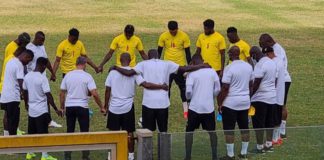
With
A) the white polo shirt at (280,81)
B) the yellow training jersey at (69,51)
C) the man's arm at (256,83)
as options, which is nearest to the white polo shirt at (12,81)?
the yellow training jersey at (69,51)

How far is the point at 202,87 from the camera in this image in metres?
11.5

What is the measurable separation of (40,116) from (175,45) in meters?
4.48

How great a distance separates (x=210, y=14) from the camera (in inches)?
1326

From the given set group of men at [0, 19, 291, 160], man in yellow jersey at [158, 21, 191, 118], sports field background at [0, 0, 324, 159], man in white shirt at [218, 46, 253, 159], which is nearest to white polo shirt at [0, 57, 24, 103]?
group of men at [0, 19, 291, 160]

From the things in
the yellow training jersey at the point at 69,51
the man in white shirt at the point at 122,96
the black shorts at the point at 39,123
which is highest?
the yellow training jersey at the point at 69,51

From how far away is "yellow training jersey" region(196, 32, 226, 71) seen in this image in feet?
48.8

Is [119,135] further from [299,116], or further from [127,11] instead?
[127,11]

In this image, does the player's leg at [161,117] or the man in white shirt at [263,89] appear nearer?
the player's leg at [161,117]

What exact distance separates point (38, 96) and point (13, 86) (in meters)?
0.79

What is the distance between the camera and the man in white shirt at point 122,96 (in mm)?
11648

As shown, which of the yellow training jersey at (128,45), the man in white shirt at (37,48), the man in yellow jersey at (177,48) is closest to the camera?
the man in white shirt at (37,48)

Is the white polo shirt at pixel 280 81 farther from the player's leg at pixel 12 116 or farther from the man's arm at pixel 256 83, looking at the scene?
the player's leg at pixel 12 116

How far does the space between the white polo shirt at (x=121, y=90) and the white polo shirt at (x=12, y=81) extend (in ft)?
5.01

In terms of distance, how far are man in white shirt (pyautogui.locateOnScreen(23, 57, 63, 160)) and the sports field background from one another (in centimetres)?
295
